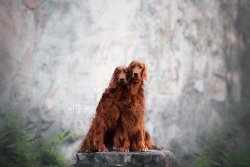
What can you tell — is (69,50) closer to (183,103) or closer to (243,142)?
(183,103)

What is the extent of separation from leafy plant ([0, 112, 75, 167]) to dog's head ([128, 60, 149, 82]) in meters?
4.34

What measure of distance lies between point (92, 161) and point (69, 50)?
212 inches

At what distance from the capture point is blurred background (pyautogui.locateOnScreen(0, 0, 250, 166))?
7820 mm

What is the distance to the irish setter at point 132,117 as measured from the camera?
332cm

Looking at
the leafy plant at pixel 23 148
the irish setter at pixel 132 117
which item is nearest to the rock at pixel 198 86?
the leafy plant at pixel 23 148

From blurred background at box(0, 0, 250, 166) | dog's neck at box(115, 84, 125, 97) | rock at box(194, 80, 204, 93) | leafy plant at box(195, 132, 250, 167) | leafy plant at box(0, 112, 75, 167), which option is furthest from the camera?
rock at box(194, 80, 204, 93)

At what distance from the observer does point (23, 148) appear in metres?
6.48

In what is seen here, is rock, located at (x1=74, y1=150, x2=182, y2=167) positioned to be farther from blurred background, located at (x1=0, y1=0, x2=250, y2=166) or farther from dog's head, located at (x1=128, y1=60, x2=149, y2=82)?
blurred background, located at (x1=0, y1=0, x2=250, y2=166)

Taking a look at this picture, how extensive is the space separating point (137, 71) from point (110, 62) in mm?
4861

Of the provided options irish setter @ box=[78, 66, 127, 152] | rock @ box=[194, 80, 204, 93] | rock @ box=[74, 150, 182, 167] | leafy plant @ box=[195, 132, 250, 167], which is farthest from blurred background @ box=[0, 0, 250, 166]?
rock @ box=[74, 150, 182, 167]

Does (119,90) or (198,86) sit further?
(198,86)

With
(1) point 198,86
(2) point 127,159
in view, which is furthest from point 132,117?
(1) point 198,86

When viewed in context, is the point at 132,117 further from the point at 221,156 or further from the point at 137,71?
the point at 221,156

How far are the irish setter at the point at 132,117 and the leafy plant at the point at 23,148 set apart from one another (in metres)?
3.88
